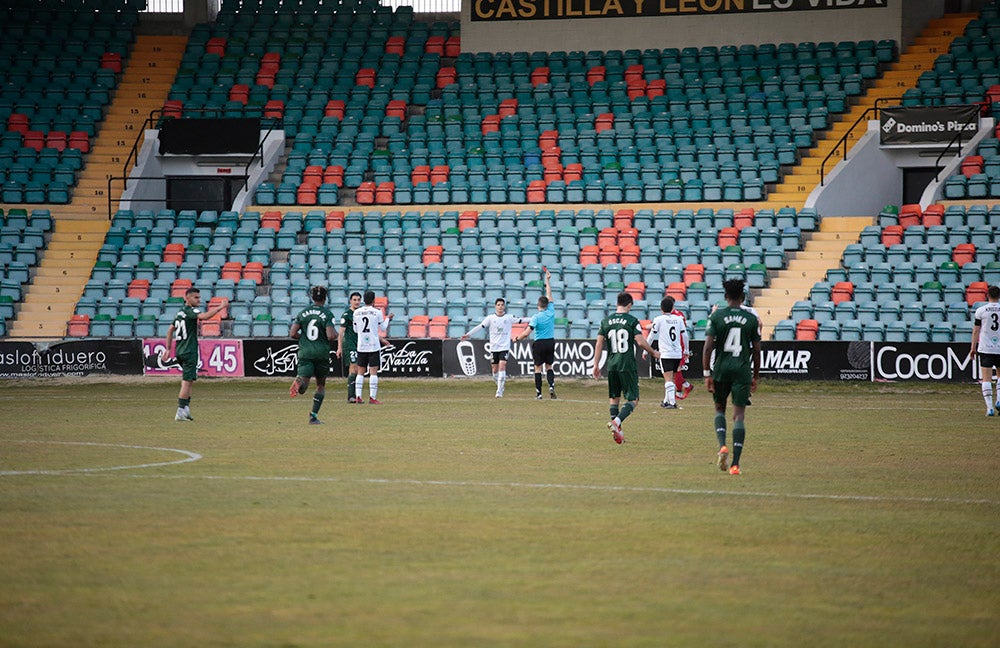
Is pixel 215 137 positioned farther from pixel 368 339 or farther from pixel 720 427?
pixel 720 427

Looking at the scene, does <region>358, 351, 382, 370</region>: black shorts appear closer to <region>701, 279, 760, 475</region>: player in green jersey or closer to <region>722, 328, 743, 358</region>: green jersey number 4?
<region>701, 279, 760, 475</region>: player in green jersey

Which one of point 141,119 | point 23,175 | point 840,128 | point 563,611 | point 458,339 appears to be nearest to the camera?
point 563,611

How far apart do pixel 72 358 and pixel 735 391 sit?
2162 cm

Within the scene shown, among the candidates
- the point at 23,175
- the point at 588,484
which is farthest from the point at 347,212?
the point at 588,484

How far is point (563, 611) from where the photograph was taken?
25.9 ft

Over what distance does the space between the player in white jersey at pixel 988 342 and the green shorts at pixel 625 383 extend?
7596mm

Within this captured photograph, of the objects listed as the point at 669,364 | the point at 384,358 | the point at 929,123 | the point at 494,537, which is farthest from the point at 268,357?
the point at 494,537

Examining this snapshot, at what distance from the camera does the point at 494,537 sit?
10.3m

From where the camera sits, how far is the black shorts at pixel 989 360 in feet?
71.8

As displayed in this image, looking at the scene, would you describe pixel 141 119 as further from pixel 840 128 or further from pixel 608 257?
pixel 840 128

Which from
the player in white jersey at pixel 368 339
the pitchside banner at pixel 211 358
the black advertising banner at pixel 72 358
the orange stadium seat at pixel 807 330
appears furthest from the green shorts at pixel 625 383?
the black advertising banner at pixel 72 358

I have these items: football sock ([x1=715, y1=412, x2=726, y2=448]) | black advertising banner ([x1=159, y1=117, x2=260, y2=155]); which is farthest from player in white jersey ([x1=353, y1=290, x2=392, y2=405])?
black advertising banner ([x1=159, y1=117, x2=260, y2=155])

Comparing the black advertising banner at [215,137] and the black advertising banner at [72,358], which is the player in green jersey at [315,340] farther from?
the black advertising banner at [215,137]

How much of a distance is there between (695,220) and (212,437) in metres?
19.9
